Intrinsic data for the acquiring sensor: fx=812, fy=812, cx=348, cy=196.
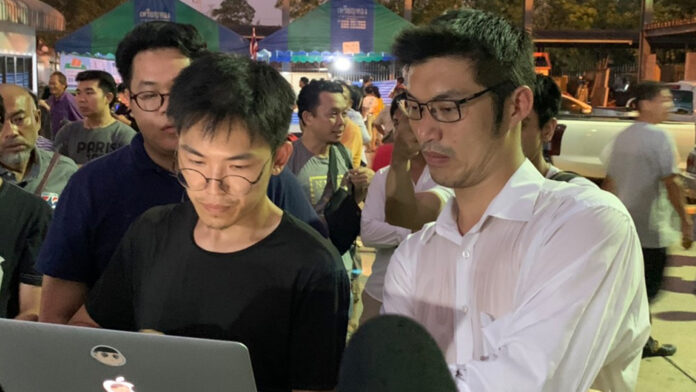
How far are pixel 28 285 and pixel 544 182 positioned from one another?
190 centimetres

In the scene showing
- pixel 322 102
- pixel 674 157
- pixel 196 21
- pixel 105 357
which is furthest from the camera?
pixel 196 21

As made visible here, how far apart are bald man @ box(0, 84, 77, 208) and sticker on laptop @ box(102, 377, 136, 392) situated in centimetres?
296

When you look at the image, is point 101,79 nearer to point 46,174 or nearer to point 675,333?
point 46,174

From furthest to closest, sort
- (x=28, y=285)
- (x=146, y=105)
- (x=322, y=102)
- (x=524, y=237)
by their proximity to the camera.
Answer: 1. (x=322, y=102)
2. (x=28, y=285)
3. (x=146, y=105)
4. (x=524, y=237)

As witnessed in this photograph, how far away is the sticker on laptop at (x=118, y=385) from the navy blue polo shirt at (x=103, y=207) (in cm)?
115

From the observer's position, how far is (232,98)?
1.88m

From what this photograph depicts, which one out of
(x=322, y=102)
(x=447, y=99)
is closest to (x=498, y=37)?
(x=447, y=99)

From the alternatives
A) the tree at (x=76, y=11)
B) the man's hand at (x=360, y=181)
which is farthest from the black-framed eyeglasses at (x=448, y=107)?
the tree at (x=76, y=11)

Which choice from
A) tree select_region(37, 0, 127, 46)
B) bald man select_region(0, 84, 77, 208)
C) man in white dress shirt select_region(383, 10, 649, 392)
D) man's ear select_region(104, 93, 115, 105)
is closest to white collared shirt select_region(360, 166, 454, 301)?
bald man select_region(0, 84, 77, 208)

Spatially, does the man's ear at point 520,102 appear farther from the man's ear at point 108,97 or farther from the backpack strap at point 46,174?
the man's ear at point 108,97

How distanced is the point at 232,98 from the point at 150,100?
647 millimetres

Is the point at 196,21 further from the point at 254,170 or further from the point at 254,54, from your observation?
the point at 254,170

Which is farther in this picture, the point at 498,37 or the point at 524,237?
the point at 498,37

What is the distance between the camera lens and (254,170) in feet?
6.03
